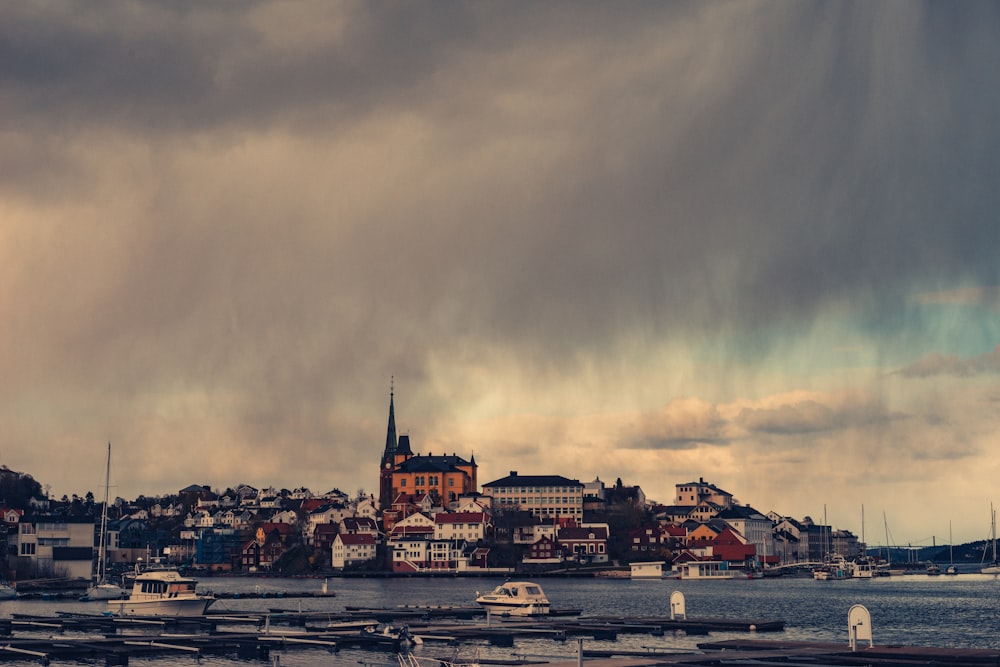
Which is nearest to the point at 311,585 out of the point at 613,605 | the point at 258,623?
the point at 613,605

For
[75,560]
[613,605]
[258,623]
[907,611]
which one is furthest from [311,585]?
[258,623]

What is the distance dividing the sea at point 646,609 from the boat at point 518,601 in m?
3.96

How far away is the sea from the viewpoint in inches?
2356

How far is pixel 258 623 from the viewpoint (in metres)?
78.0

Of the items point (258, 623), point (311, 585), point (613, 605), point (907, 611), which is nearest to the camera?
point (258, 623)

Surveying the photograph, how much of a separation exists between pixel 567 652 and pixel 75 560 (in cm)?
12194

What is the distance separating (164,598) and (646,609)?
44.8m

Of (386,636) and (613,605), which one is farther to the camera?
(613,605)

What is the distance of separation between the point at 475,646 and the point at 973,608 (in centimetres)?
7020

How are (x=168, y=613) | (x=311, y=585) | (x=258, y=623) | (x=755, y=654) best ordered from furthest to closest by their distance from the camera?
(x=311, y=585) → (x=168, y=613) → (x=258, y=623) → (x=755, y=654)

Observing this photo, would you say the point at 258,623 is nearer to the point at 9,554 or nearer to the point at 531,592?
the point at 531,592

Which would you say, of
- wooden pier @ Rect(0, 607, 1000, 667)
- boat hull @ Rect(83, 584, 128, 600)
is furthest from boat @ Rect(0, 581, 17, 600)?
wooden pier @ Rect(0, 607, 1000, 667)

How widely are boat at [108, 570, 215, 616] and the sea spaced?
8651mm

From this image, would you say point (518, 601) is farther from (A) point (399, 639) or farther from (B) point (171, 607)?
(A) point (399, 639)
